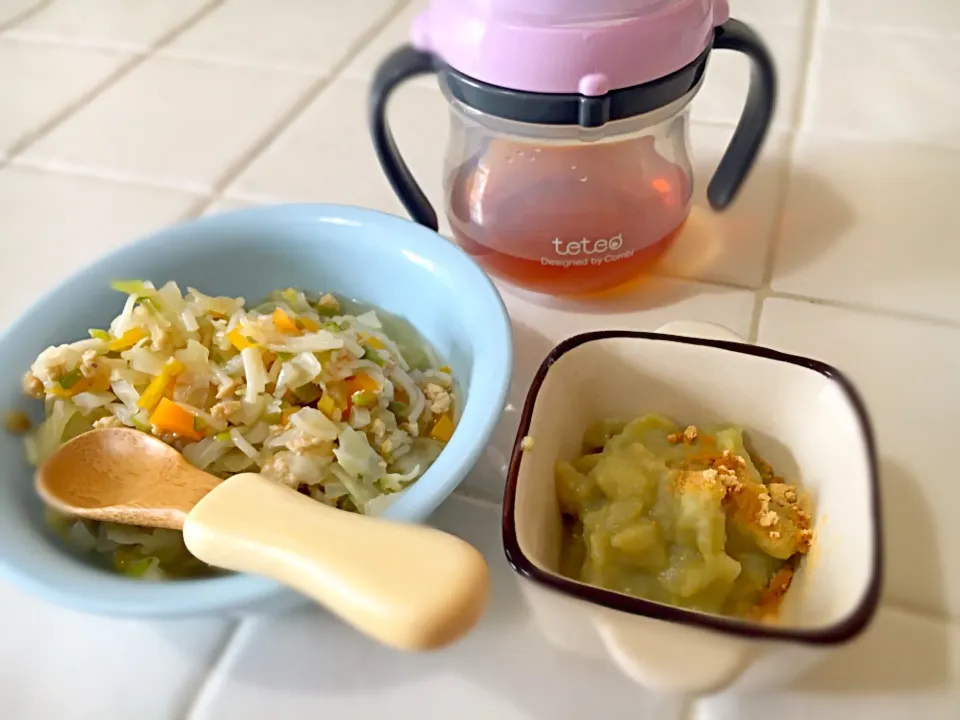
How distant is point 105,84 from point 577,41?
1.67 ft

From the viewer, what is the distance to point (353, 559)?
0.28 meters

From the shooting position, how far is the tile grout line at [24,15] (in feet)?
2.73

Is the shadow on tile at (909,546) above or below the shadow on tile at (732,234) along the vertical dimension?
below

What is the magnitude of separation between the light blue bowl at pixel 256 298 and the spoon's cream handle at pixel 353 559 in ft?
0.07

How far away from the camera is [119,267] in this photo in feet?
1.51

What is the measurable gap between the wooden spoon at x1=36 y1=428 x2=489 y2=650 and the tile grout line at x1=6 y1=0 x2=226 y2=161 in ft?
1.36

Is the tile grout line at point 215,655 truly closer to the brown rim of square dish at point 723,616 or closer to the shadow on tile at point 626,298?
the brown rim of square dish at point 723,616

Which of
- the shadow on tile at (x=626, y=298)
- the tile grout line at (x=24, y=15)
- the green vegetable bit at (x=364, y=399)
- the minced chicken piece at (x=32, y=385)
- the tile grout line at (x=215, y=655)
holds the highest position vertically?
the tile grout line at (x=24, y=15)

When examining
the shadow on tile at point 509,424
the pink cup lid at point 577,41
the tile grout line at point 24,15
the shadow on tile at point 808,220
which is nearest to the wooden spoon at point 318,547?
the shadow on tile at point 509,424

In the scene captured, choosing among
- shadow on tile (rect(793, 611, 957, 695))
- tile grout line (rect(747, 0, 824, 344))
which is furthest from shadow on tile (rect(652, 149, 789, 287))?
shadow on tile (rect(793, 611, 957, 695))

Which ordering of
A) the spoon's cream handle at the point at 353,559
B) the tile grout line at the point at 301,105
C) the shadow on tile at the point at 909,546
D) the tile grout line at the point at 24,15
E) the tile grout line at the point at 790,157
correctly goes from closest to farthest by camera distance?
the spoon's cream handle at the point at 353,559, the shadow on tile at the point at 909,546, the tile grout line at the point at 790,157, the tile grout line at the point at 301,105, the tile grout line at the point at 24,15

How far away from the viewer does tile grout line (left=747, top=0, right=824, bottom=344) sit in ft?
1.66

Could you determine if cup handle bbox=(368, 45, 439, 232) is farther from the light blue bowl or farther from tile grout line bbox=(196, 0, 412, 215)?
tile grout line bbox=(196, 0, 412, 215)

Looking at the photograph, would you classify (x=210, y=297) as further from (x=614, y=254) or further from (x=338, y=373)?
(x=614, y=254)
